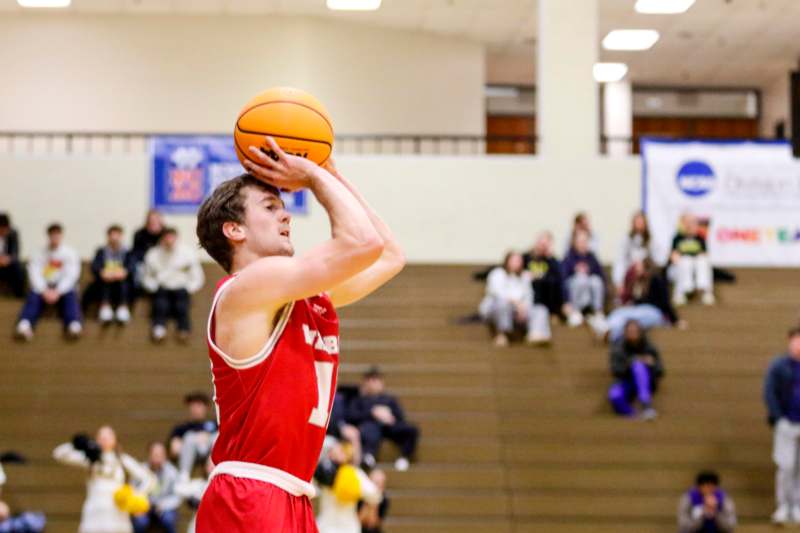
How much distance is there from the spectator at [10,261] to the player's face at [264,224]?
1194 cm

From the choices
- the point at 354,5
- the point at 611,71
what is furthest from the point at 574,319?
the point at 611,71

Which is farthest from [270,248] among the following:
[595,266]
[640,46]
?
[640,46]

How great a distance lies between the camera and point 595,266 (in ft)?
47.5

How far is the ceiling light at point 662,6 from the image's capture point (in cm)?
1861

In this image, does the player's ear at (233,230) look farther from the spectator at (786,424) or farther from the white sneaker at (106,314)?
the white sneaker at (106,314)

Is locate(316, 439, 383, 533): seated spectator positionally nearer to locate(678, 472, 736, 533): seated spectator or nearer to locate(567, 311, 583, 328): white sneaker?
locate(678, 472, 736, 533): seated spectator

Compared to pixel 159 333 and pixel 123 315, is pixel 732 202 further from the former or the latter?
pixel 123 315

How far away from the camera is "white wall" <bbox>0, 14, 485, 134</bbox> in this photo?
1905cm

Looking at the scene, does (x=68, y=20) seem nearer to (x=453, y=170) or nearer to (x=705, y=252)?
(x=453, y=170)

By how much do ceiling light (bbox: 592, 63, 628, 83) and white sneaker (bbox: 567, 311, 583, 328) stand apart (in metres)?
8.64

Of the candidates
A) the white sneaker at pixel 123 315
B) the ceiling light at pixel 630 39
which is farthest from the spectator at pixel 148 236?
the ceiling light at pixel 630 39

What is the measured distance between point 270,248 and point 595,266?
11305 mm

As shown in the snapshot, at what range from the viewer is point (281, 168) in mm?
3379

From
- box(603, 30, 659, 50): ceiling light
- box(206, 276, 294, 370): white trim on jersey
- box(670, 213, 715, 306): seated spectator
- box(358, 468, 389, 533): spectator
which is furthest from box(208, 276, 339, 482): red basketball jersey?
box(603, 30, 659, 50): ceiling light
